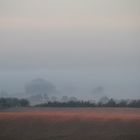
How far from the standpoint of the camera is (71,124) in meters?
2.20

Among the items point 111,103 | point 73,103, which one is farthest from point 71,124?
point 111,103

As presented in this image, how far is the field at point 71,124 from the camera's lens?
2.18m

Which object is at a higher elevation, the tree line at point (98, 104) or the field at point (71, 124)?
the tree line at point (98, 104)

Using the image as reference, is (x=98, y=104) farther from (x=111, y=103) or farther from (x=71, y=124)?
(x=71, y=124)

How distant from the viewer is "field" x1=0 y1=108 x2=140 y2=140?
2.18 metres

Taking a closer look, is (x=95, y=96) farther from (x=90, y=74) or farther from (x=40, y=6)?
(x=40, y=6)

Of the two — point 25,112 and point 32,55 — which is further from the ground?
point 32,55

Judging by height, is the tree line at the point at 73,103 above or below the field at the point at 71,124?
above

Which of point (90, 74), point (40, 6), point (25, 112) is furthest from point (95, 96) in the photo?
point (40, 6)

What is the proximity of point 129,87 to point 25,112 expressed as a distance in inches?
23.2

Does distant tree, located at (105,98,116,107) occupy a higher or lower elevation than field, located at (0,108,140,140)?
higher

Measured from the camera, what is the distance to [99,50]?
227 centimetres

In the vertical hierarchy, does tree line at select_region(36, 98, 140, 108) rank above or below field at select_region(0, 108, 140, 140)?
above

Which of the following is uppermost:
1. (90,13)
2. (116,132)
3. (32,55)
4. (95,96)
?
(90,13)
